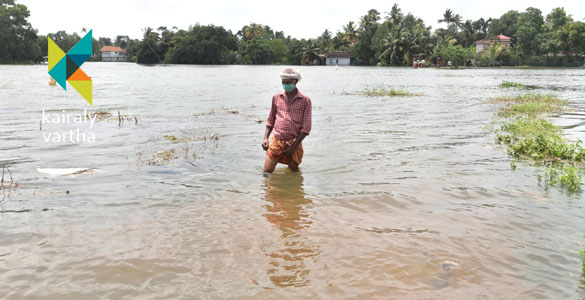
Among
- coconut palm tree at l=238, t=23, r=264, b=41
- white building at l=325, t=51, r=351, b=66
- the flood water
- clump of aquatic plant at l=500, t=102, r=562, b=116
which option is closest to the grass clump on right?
the flood water

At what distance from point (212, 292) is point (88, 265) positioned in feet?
3.99

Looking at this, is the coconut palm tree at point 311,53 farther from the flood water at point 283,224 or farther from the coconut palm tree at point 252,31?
the flood water at point 283,224

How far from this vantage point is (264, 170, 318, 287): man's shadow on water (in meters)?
3.86

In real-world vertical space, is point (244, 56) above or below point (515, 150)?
above

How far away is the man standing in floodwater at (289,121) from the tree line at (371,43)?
264 feet

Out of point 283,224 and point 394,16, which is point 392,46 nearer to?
point 394,16

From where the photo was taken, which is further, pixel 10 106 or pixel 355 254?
pixel 10 106

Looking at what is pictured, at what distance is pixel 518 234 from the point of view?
4.79m

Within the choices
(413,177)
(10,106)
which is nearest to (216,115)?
(10,106)

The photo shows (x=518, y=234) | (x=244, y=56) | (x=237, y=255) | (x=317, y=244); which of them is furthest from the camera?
(x=244, y=56)

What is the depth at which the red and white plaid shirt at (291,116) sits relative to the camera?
261 inches

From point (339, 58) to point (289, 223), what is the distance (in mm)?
110560

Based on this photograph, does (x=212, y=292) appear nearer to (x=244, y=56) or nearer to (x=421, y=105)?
(x=421, y=105)

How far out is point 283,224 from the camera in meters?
5.05
